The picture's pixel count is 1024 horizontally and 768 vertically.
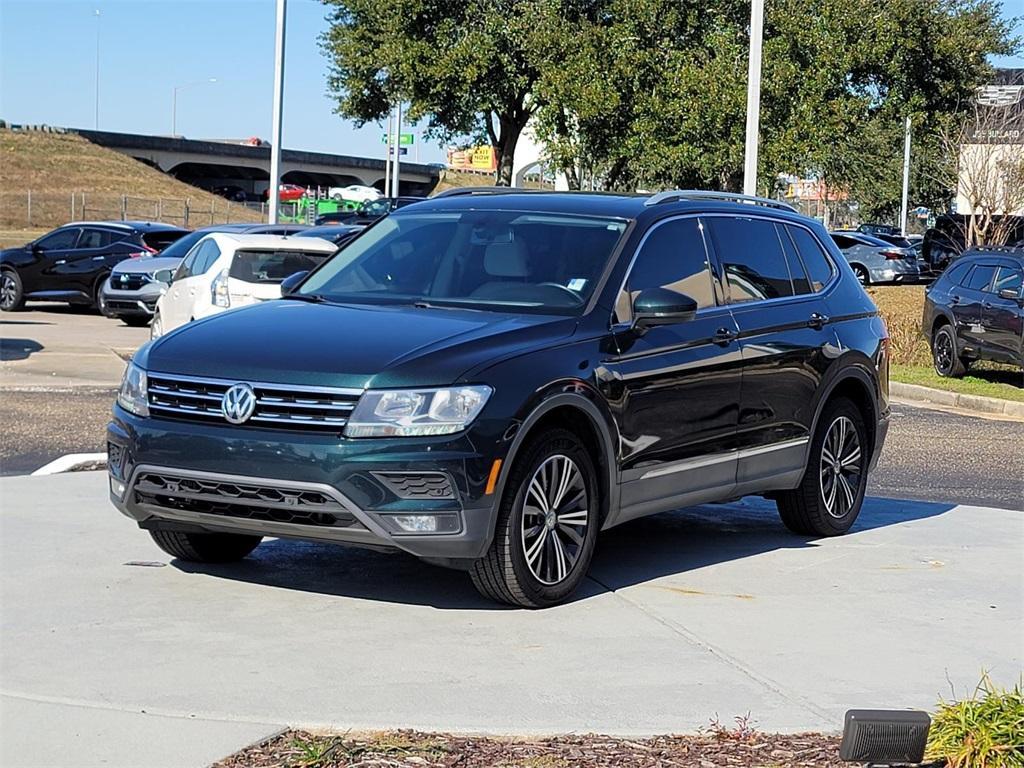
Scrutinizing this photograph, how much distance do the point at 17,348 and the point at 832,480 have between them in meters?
13.7

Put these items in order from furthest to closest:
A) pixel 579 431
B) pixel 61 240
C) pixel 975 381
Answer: pixel 61 240, pixel 975 381, pixel 579 431

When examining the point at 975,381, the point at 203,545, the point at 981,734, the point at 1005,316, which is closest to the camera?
the point at 981,734

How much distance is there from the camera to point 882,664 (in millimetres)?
6199

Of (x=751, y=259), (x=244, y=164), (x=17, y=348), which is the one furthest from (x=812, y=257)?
(x=244, y=164)

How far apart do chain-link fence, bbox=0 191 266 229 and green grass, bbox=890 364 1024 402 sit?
→ 65.6 m

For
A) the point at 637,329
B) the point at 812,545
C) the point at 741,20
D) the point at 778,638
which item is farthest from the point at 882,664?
the point at 741,20

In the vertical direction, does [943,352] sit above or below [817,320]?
below

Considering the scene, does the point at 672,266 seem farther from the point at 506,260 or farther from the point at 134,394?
the point at 134,394

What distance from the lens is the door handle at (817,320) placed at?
8.86 m

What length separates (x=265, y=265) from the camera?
16.6m

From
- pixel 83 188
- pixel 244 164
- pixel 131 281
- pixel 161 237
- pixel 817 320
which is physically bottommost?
pixel 131 281

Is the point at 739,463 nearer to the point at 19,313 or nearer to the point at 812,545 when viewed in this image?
the point at 812,545

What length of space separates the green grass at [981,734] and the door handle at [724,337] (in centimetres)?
341

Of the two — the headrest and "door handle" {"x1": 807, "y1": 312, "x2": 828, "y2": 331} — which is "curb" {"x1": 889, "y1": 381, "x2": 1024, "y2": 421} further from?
the headrest
